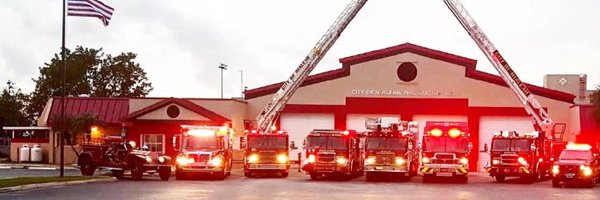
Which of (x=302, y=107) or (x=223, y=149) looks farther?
(x=302, y=107)

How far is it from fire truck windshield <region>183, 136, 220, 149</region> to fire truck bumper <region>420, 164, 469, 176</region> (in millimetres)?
9545

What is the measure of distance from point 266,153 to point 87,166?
8.30 m

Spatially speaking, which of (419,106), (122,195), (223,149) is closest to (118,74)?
(419,106)

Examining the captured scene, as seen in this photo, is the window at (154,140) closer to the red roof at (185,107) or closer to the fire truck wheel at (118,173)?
the red roof at (185,107)

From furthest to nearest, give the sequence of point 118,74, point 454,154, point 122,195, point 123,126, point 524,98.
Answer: point 118,74 → point 123,126 → point 524,98 → point 454,154 → point 122,195

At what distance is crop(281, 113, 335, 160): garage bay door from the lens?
→ 5903cm

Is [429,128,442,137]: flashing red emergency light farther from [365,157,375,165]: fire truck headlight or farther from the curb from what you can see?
the curb

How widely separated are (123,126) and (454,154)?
25.3 m

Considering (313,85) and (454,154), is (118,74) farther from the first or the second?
(454,154)

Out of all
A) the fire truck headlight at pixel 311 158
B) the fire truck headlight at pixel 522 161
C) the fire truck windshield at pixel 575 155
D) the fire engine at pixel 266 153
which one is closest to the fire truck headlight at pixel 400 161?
the fire truck headlight at pixel 311 158

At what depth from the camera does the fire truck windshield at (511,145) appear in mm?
41125

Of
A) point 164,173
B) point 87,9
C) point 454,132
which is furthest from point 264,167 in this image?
point 87,9

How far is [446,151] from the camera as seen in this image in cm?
3991

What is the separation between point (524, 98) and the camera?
156ft
